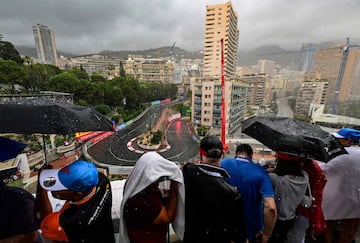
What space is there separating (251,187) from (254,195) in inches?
2.5

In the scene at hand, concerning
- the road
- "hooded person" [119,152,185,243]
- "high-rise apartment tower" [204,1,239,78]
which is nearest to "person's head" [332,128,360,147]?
"hooded person" [119,152,185,243]

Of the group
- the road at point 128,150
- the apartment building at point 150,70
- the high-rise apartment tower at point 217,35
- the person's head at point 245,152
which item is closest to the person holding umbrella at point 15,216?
the person's head at point 245,152

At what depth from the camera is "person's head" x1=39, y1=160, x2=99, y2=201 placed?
0.78m

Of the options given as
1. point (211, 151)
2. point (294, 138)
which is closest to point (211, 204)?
point (211, 151)

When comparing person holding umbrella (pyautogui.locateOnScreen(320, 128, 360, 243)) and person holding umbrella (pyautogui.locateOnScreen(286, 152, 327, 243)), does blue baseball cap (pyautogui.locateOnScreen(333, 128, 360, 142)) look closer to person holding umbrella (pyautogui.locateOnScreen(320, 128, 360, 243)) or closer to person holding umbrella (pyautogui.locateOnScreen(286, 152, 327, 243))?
person holding umbrella (pyautogui.locateOnScreen(320, 128, 360, 243))

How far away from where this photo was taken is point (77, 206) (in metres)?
0.82

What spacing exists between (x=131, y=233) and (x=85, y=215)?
0.33 m

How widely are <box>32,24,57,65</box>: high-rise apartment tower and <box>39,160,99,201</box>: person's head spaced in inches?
3505

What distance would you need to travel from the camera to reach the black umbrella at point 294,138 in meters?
1.02

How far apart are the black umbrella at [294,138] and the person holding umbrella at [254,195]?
231mm

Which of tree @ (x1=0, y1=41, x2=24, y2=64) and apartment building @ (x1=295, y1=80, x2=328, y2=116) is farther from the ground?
tree @ (x1=0, y1=41, x2=24, y2=64)

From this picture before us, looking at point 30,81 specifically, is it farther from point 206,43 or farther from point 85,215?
point 206,43

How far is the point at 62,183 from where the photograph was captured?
798 millimetres

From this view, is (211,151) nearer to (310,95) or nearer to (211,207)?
(211,207)
